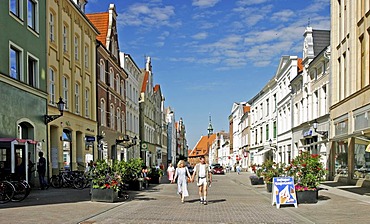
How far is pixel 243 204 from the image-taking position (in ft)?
54.5

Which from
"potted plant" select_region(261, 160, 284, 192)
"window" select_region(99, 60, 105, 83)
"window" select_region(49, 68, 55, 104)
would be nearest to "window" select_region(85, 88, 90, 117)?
"window" select_region(99, 60, 105, 83)

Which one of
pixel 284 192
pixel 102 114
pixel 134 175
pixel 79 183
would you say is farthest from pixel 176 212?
pixel 102 114

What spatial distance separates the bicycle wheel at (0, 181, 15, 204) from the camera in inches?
582

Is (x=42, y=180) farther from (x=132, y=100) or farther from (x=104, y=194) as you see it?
(x=132, y=100)

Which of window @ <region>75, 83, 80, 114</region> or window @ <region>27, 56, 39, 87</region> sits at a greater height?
window @ <region>27, 56, 39, 87</region>

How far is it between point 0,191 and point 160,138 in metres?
64.8

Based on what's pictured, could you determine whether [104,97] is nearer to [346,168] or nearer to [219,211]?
[346,168]

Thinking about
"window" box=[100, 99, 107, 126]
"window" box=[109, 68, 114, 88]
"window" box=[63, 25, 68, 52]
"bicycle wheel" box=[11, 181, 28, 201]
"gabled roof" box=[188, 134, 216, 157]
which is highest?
"window" box=[63, 25, 68, 52]

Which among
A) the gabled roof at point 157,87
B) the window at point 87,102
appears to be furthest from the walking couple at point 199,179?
the gabled roof at point 157,87

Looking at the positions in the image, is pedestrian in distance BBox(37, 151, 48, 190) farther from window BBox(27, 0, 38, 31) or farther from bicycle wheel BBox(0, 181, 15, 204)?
window BBox(27, 0, 38, 31)

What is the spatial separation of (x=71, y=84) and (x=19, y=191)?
13189 mm

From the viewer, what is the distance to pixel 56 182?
2277 centimetres

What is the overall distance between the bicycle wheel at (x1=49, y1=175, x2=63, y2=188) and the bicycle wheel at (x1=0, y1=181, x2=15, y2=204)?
7.81 meters

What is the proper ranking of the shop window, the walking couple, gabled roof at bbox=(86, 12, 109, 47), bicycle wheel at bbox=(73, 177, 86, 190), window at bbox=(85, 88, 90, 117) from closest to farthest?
the walking couple → bicycle wheel at bbox=(73, 177, 86, 190) → the shop window → window at bbox=(85, 88, 90, 117) → gabled roof at bbox=(86, 12, 109, 47)
